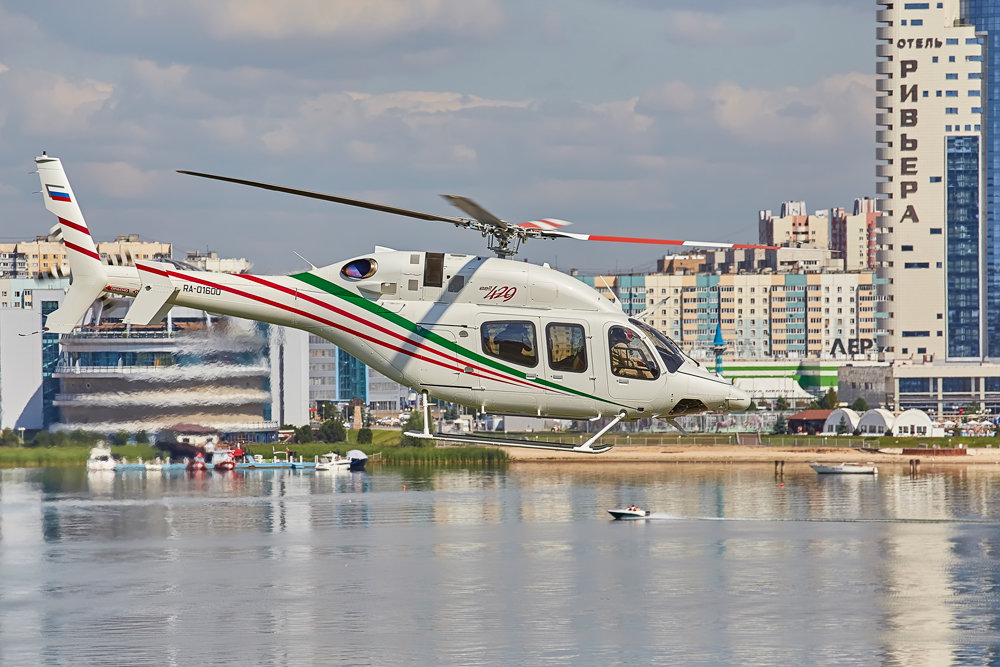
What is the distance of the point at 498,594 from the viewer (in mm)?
58219

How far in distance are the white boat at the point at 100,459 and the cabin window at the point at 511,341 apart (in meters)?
90.8

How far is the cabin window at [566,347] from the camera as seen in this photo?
917 inches

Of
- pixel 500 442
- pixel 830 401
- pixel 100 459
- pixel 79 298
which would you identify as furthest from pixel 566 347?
pixel 830 401

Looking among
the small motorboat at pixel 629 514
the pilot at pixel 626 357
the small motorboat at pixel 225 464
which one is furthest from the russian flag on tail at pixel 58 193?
the small motorboat at pixel 225 464

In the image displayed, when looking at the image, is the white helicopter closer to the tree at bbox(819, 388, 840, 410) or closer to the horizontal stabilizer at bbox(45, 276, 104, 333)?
the horizontal stabilizer at bbox(45, 276, 104, 333)

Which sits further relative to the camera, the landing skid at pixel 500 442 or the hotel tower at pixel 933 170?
the hotel tower at pixel 933 170

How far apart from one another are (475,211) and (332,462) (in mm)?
101534

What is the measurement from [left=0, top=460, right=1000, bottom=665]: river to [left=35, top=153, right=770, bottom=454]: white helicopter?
24.0m

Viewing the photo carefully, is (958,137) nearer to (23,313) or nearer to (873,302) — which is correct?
(873,302)

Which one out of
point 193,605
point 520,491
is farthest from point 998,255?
point 193,605

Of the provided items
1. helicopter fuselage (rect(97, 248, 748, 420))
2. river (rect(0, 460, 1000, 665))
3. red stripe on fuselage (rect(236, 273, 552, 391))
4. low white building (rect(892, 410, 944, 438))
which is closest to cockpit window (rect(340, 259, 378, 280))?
helicopter fuselage (rect(97, 248, 748, 420))

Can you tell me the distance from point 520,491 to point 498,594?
46376mm

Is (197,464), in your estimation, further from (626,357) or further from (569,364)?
(626,357)

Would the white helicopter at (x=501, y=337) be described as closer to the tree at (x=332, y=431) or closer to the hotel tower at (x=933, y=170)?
the tree at (x=332, y=431)
